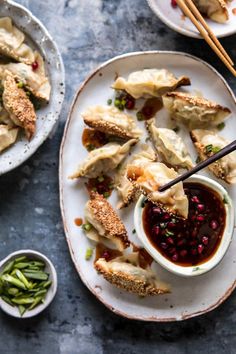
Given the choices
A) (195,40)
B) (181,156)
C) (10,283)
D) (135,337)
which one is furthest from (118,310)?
(195,40)

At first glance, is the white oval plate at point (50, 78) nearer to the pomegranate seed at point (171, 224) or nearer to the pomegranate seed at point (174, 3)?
the pomegranate seed at point (174, 3)

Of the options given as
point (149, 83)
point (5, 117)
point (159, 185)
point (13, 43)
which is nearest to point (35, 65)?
point (13, 43)

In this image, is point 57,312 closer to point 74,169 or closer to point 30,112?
point 74,169

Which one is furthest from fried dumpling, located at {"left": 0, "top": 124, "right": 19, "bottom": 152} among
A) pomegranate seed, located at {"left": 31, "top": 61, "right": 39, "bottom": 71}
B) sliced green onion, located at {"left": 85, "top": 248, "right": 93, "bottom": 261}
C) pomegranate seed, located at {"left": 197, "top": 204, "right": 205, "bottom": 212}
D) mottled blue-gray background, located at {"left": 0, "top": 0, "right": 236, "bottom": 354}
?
pomegranate seed, located at {"left": 197, "top": 204, "right": 205, "bottom": 212}

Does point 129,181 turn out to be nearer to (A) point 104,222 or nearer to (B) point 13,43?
(A) point 104,222

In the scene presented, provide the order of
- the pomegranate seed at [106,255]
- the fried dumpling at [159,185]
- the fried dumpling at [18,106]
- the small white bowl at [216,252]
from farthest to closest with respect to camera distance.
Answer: the pomegranate seed at [106,255] → the fried dumpling at [18,106] → the small white bowl at [216,252] → the fried dumpling at [159,185]

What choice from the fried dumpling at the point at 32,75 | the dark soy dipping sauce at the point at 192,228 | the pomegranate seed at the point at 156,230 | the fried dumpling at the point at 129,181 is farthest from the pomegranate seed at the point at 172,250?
the fried dumpling at the point at 32,75

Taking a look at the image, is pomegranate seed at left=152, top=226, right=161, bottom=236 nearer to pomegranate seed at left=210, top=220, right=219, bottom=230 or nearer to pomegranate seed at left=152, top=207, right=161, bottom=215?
pomegranate seed at left=152, top=207, right=161, bottom=215
